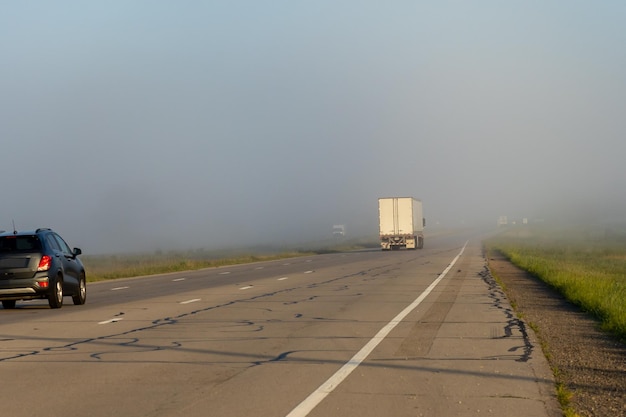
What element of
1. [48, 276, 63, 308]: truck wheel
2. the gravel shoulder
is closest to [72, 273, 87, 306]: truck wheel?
[48, 276, 63, 308]: truck wheel

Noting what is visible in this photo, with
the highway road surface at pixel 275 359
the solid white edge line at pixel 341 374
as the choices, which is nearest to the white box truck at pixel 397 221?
the highway road surface at pixel 275 359

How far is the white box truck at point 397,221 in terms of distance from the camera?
7531cm

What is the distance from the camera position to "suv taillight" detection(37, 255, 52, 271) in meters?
21.2

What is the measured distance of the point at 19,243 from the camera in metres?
21.9

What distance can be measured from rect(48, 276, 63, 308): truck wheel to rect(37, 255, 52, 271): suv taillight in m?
0.45

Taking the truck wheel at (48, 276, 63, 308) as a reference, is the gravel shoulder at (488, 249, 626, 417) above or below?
below

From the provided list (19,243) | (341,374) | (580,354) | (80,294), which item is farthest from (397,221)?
(341,374)

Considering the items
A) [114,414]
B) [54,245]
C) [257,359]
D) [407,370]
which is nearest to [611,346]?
[407,370]

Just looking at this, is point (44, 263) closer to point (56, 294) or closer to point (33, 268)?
point (33, 268)

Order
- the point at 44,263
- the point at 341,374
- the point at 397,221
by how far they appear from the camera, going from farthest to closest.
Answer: the point at 397,221 → the point at 44,263 → the point at 341,374

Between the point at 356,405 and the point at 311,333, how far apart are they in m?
6.45

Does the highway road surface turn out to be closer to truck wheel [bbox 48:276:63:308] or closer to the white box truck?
truck wheel [bbox 48:276:63:308]

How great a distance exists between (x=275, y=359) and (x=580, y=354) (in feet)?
13.6

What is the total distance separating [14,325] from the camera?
Answer: 1767 centimetres
